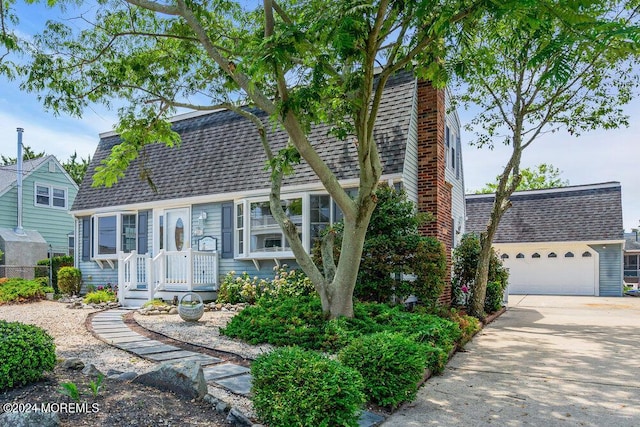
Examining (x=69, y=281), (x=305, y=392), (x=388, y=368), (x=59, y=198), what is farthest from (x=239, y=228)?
(x=59, y=198)

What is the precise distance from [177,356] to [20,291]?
10.0m

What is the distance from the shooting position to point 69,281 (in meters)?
14.3

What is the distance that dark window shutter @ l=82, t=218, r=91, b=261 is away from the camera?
48.5 ft

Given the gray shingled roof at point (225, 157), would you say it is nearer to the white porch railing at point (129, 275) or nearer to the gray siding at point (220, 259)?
the gray siding at point (220, 259)

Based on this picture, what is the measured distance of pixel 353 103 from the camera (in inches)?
246

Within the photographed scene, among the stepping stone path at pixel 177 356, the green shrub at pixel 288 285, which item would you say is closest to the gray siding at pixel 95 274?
the stepping stone path at pixel 177 356

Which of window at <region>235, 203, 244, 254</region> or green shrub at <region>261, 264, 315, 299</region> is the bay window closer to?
window at <region>235, 203, 244, 254</region>

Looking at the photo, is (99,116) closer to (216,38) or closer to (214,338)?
(216,38)

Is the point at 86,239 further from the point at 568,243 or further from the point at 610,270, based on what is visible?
the point at 610,270

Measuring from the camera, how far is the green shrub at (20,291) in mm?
12992

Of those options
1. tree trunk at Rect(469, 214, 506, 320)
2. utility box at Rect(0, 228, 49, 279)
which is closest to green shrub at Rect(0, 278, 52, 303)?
utility box at Rect(0, 228, 49, 279)

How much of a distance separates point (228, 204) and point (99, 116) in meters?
4.15

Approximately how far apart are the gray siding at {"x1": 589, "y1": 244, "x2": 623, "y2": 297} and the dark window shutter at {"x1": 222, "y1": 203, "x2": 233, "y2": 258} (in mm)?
17151

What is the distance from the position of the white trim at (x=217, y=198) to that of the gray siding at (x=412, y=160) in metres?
0.48
